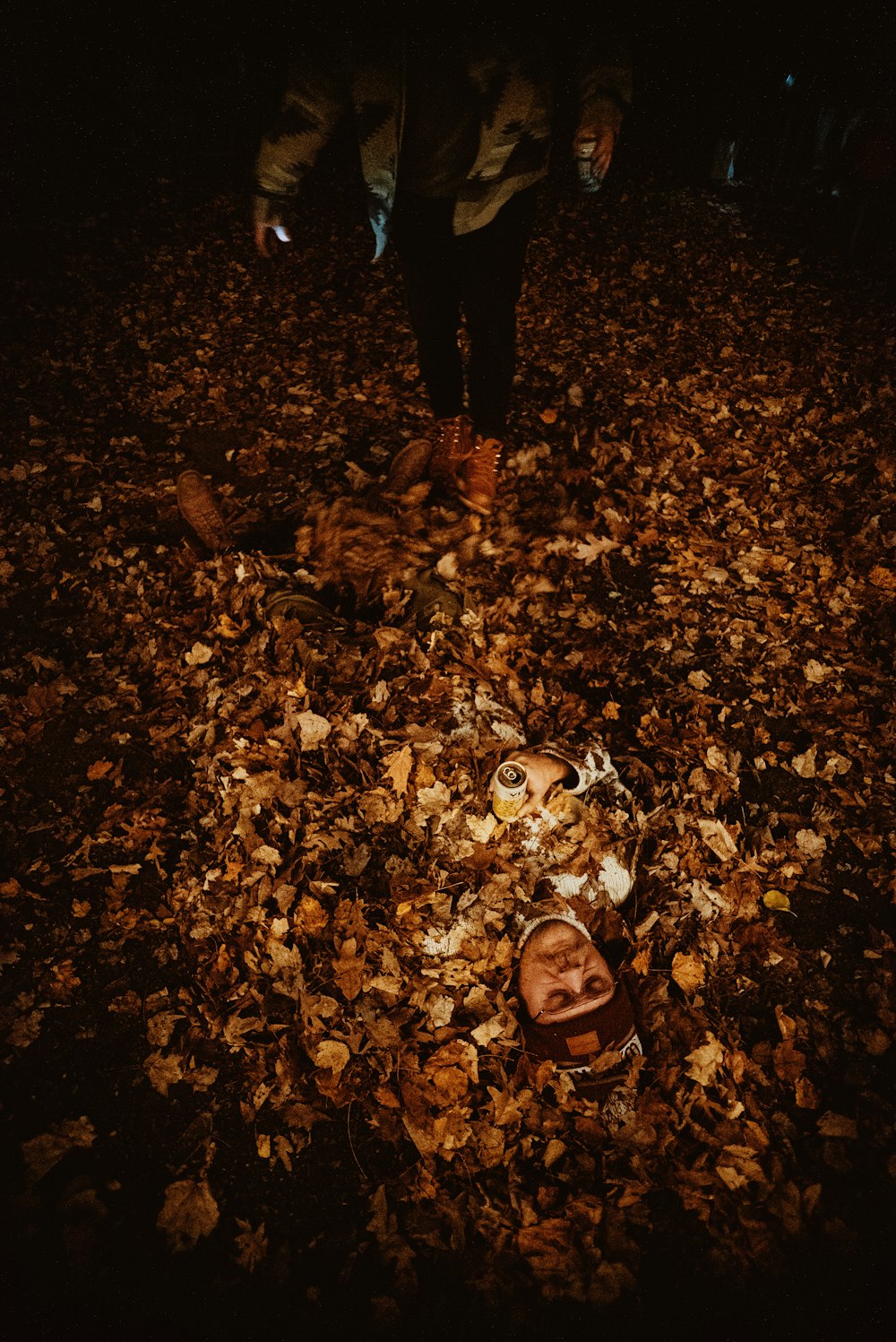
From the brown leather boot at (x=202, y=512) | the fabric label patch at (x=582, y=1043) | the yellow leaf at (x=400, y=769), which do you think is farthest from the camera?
the brown leather boot at (x=202, y=512)

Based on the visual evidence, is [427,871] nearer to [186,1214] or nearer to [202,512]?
[186,1214]

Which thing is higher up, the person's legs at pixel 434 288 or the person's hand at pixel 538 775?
the person's legs at pixel 434 288

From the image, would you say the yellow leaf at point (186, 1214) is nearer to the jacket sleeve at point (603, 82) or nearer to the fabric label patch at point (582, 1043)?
the fabric label patch at point (582, 1043)

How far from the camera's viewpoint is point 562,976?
2439 millimetres

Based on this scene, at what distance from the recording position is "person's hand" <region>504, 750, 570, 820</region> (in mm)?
2840

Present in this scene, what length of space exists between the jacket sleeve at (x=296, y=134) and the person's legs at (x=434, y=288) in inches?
16.8

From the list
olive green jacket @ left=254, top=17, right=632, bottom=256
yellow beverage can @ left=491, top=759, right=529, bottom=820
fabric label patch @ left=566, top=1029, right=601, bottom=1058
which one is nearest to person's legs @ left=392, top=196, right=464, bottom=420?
olive green jacket @ left=254, top=17, right=632, bottom=256

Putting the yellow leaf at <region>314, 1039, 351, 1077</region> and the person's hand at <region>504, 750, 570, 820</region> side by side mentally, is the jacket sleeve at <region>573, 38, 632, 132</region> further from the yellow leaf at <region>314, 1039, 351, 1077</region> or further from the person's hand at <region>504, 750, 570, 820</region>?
the yellow leaf at <region>314, 1039, 351, 1077</region>

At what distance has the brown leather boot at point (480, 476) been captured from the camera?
161 inches

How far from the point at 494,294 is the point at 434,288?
0.36m

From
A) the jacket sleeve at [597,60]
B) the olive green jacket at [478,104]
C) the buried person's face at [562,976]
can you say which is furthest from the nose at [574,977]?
the jacket sleeve at [597,60]

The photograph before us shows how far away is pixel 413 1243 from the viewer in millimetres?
2184

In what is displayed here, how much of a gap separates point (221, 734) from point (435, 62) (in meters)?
3.06

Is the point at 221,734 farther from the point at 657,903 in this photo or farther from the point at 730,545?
the point at 730,545
